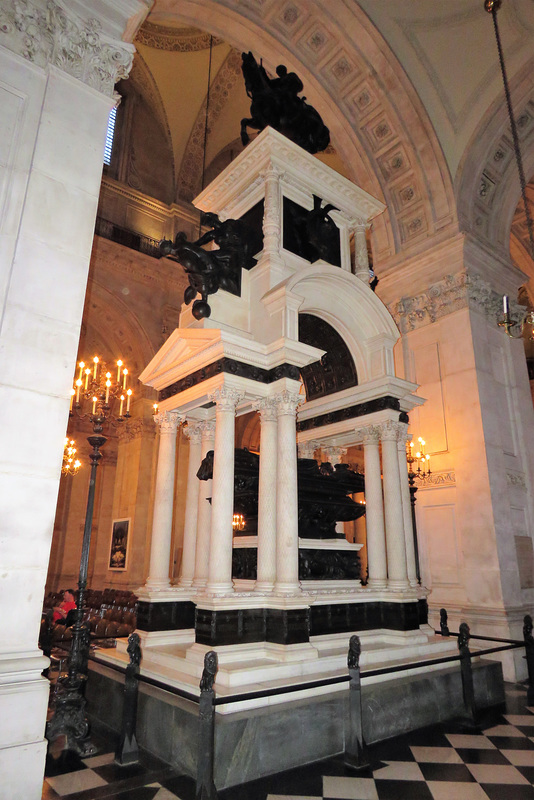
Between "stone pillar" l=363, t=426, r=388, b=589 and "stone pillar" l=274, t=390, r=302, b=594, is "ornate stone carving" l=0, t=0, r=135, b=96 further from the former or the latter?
"stone pillar" l=363, t=426, r=388, b=589

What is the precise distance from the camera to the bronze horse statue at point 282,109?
28.3 ft

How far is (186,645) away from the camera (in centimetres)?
671

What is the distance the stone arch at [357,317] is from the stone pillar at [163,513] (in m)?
2.68

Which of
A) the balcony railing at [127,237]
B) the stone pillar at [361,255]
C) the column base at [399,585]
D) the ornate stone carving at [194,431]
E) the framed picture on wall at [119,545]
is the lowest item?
the column base at [399,585]

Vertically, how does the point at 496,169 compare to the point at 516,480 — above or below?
above

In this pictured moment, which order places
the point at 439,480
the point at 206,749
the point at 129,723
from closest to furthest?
1. the point at 206,749
2. the point at 129,723
3. the point at 439,480

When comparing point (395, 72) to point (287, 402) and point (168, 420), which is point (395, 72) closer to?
point (287, 402)

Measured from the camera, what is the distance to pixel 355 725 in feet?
15.7

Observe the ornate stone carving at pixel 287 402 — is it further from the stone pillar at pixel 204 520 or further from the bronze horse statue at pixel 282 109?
the bronze horse statue at pixel 282 109

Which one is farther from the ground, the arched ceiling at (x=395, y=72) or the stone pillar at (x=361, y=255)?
the arched ceiling at (x=395, y=72)

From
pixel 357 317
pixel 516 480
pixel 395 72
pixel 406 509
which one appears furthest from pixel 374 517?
pixel 395 72

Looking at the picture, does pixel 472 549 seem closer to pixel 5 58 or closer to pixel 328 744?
pixel 328 744

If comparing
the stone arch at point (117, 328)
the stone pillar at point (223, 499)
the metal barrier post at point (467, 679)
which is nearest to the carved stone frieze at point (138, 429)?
the stone arch at point (117, 328)

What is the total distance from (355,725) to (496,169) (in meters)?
12.0
